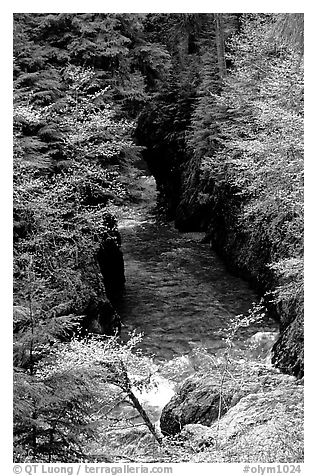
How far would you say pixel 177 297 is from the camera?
32.6ft

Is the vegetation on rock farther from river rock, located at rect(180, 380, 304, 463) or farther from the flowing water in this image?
the flowing water

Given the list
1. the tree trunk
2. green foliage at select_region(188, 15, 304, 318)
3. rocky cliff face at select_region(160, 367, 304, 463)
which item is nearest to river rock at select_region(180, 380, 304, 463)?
rocky cliff face at select_region(160, 367, 304, 463)

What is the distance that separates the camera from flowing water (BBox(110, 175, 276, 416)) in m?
8.77

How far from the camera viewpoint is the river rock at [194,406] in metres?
6.27

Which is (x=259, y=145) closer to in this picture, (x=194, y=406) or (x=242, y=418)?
(x=194, y=406)

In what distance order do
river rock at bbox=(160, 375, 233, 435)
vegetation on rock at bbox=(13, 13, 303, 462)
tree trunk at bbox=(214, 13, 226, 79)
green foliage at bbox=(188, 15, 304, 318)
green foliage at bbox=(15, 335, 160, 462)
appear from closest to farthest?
1. green foliage at bbox=(15, 335, 160, 462)
2. vegetation on rock at bbox=(13, 13, 303, 462)
3. river rock at bbox=(160, 375, 233, 435)
4. green foliage at bbox=(188, 15, 304, 318)
5. tree trunk at bbox=(214, 13, 226, 79)

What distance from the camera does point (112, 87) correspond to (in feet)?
30.6

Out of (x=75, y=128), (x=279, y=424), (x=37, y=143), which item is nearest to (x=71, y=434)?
(x=279, y=424)

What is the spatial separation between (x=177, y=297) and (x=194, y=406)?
11.8 ft

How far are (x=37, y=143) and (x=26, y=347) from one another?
12.6 ft

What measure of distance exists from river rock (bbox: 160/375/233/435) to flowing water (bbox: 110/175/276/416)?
0.77 metres

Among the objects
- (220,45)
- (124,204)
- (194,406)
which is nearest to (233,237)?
(124,204)

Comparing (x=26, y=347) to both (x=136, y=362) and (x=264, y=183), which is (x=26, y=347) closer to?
(x=136, y=362)

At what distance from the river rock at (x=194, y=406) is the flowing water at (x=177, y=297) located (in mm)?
766
